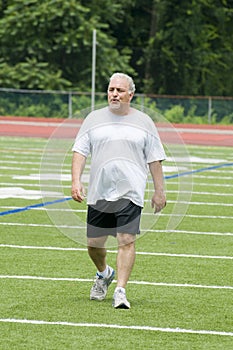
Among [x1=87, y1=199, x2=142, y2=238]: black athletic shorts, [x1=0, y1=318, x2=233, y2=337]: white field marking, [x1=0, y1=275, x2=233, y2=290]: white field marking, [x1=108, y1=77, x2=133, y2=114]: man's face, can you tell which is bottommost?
[x1=0, y1=275, x2=233, y2=290]: white field marking

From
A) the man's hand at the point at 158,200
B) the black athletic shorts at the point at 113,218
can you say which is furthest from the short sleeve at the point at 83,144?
the man's hand at the point at 158,200

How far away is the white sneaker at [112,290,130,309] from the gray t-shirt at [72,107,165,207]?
2.21 ft

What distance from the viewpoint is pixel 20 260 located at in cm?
1043

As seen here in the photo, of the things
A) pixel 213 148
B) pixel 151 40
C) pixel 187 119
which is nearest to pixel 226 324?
pixel 213 148

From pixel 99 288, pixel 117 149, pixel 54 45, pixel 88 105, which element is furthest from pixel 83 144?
pixel 54 45

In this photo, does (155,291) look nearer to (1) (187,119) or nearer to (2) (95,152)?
(2) (95,152)

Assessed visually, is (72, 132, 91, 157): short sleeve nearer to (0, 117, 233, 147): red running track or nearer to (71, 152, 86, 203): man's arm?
(71, 152, 86, 203): man's arm

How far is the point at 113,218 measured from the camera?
839 centimetres

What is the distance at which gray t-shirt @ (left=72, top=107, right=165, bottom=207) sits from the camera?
8219mm

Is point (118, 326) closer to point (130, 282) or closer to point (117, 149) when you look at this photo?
point (117, 149)

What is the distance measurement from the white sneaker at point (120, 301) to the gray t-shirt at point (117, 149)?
67 centimetres

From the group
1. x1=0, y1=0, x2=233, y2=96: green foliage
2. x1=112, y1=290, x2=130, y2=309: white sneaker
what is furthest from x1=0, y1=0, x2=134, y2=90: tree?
x1=112, y1=290, x2=130, y2=309: white sneaker

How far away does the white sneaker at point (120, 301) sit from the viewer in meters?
8.20

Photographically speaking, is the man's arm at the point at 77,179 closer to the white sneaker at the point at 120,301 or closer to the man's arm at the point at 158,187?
the man's arm at the point at 158,187
